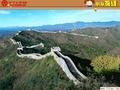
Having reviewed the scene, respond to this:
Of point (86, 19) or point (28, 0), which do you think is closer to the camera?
point (28, 0)

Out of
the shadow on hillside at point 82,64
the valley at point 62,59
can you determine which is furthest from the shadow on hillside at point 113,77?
the shadow on hillside at point 82,64

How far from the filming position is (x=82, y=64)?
1000 centimetres

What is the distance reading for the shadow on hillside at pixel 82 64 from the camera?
988 centimetres

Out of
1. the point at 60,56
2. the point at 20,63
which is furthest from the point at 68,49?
the point at 20,63

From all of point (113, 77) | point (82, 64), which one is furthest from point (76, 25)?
point (113, 77)

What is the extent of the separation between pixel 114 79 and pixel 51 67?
1275mm

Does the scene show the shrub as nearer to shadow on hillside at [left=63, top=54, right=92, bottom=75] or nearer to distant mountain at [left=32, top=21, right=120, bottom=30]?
shadow on hillside at [left=63, top=54, right=92, bottom=75]

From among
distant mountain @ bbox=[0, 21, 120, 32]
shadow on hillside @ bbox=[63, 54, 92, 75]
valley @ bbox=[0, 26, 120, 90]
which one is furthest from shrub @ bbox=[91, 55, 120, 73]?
distant mountain @ bbox=[0, 21, 120, 32]

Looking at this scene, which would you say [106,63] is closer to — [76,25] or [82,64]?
[82,64]

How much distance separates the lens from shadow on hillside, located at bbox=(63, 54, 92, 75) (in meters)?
9.88

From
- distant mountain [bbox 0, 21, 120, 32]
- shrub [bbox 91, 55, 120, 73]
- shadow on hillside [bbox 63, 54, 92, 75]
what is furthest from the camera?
distant mountain [bbox 0, 21, 120, 32]

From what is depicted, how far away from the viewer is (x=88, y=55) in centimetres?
1013

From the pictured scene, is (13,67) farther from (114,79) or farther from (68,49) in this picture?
(114,79)

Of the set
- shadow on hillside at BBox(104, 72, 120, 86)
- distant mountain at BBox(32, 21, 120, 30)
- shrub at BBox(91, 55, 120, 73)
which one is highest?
distant mountain at BBox(32, 21, 120, 30)
